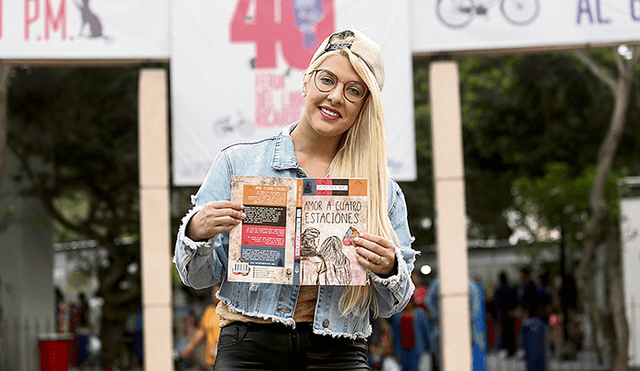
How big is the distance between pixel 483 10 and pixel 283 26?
1.99 m

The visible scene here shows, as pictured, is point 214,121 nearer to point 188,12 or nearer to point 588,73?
point 188,12

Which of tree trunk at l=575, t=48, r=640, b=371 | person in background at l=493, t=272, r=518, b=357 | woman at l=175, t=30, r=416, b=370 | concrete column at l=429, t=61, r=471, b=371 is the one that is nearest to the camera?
woman at l=175, t=30, r=416, b=370

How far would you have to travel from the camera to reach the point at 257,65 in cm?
792

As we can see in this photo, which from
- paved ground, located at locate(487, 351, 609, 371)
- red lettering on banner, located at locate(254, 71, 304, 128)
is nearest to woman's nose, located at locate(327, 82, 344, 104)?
red lettering on banner, located at locate(254, 71, 304, 128)

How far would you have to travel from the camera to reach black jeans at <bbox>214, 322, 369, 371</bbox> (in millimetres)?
2609

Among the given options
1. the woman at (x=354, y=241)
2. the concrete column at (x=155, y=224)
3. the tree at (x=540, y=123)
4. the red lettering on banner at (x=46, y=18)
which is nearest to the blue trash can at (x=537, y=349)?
the tree at (x=540, y=123)

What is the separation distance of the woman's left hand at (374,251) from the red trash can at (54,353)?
10.5 metres

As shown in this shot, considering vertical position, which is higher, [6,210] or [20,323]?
[6,210]

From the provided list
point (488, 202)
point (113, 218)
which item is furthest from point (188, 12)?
point (488, 202)

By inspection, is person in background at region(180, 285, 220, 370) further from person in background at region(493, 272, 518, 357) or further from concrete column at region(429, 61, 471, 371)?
person in background at region(493, 272, 518, 357)

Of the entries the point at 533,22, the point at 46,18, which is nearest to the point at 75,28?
the point at 46,18

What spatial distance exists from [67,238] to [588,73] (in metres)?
19.4

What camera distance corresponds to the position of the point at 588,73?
54.0ft

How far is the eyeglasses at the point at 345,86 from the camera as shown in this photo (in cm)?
270
